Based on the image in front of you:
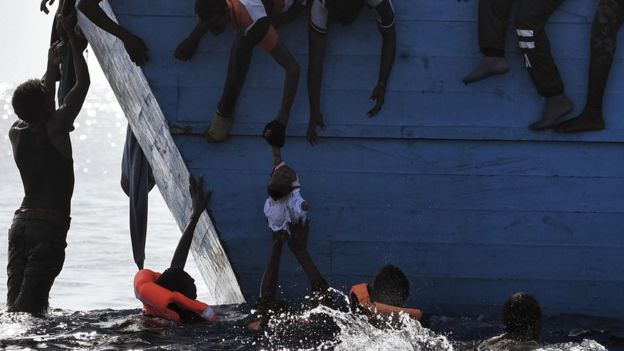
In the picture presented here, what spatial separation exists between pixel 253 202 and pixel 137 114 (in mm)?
1747

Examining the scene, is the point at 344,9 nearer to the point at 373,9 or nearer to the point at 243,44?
the point at 373,9

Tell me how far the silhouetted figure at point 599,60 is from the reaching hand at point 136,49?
2.92 m

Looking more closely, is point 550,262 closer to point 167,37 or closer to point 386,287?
point 386,287

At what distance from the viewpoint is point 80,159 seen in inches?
1660

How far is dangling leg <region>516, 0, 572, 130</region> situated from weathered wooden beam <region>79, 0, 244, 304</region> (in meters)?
2.47

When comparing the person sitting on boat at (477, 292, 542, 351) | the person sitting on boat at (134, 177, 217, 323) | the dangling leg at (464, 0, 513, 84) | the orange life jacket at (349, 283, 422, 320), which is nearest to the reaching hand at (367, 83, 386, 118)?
the dangling leg at (464, 0, 513, 84)

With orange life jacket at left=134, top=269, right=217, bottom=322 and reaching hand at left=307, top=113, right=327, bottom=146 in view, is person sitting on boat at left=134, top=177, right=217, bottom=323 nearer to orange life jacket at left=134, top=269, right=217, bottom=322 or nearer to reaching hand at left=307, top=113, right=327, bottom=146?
orange life jacket at left=134, top=269, right=217, bottom=322

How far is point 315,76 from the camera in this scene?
8609 millimetres

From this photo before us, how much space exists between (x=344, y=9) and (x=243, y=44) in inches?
27.9

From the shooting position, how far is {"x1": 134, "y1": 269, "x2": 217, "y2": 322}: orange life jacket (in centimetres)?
785

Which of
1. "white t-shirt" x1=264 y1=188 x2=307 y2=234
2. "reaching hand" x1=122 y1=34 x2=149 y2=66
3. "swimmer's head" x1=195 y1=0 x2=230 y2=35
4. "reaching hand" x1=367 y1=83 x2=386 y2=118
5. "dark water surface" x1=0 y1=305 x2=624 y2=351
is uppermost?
"swimmer's head" x1=195 y1=0 x2=230 y2=35

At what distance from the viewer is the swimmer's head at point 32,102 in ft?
28.3

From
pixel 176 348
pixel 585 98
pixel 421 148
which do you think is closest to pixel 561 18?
pixel 585 98

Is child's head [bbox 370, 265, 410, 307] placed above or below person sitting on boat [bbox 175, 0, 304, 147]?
below
